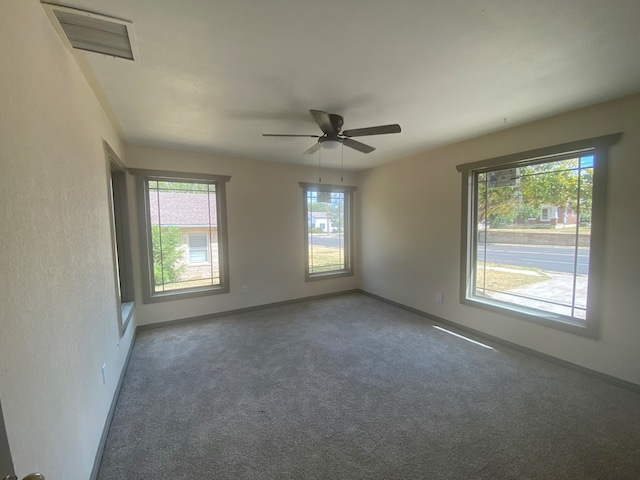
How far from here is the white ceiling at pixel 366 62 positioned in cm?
141

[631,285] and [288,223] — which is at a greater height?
[288,223]

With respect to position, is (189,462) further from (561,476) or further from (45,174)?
(561,476)

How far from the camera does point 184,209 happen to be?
401 cm

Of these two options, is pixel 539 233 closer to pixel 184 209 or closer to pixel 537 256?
pixel 537 256

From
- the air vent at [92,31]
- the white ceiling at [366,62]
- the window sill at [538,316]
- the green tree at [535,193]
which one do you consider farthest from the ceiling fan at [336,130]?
the window sill at [538,316]

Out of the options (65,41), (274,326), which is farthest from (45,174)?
(274,326)

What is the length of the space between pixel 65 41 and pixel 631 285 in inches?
177

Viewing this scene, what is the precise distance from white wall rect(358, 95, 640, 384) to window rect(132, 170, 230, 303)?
270 cm

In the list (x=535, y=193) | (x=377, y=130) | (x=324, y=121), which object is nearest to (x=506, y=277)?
(x=535, y=193)

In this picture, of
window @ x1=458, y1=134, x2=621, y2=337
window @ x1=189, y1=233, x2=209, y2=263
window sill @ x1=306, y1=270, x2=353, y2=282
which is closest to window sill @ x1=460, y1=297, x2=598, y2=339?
window @ x1=458, y1=134, x2=621, y2=337

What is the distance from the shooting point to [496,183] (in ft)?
10.9

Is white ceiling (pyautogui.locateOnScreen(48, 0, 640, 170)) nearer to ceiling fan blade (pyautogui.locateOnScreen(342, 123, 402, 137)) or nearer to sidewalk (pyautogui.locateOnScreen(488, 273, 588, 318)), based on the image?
ceiling fan blade (pyautogui.locateOnScreen(342, 123, 402, 137))

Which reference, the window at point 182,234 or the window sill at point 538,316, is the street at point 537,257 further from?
the window at point 182,234

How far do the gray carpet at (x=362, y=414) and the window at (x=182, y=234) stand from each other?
2.99ft
